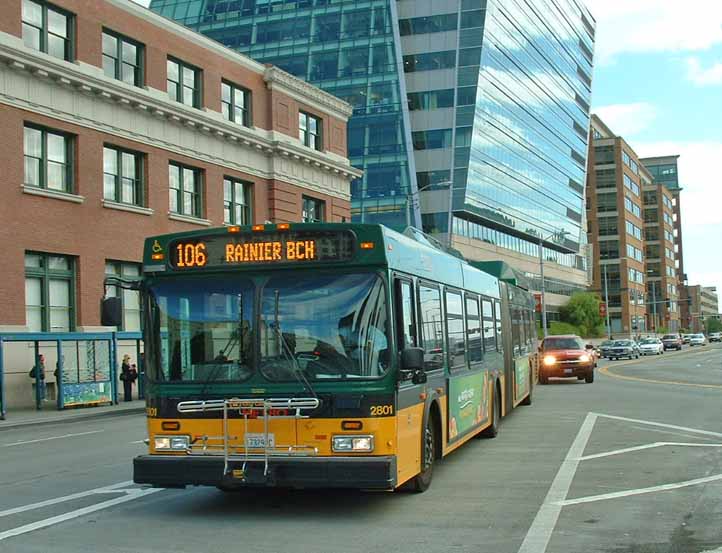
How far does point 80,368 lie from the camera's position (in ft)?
95.9

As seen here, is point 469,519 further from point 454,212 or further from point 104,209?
point 454,212

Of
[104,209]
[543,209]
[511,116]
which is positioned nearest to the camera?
[104,209]

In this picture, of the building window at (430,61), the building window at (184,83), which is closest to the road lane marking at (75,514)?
the building window at (184,83)

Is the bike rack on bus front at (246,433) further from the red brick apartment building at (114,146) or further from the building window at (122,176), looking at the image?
the building window at (122,176)

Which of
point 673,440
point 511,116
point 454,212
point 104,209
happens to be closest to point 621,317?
point 511,116

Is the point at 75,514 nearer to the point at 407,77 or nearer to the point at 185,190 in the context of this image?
the point at 185,190

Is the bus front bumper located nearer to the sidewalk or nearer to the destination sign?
the destination sign

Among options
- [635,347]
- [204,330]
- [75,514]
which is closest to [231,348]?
[204,330]

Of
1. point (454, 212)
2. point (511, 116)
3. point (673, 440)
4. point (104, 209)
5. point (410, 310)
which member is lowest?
point (673, 440)

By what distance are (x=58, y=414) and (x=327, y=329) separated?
771 inches

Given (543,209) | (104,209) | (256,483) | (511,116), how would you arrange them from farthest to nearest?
(543,209)
(511,116)
(104,209)
(256,483)

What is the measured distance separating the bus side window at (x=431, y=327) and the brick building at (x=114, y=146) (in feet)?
Result: 70.2

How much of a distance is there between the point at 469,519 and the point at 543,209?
304ft

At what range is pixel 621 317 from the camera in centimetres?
13612
